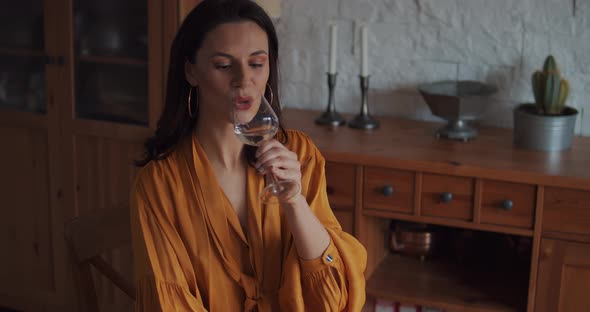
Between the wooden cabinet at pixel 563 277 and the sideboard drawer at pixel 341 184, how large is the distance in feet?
1.82

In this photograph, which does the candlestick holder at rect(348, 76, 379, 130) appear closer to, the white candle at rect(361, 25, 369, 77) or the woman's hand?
the white candle at rect(361, 25, 369, 77)

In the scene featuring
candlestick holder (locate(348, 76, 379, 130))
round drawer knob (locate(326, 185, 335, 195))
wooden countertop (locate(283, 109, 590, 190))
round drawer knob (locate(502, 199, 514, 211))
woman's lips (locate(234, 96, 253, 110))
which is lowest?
round drawer knob (locate(326, 185, 335, 195))

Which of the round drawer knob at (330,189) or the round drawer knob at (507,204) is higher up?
the round drawer knob at (507,204)

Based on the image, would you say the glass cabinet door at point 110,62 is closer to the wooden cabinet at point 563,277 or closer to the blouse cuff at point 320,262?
the blouse cuff at point 320,262

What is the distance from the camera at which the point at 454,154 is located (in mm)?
2383

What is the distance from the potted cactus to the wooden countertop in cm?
3

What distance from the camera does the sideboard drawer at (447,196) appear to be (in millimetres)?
2305

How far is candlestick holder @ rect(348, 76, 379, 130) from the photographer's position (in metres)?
2.67

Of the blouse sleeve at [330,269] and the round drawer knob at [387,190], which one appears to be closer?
the blouse sleeve at [330,269]

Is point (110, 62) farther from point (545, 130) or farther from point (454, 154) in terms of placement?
point (545, 130)

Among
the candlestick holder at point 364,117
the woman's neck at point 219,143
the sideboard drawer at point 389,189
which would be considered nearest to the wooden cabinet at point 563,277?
the sideboard drawer at point 389,189

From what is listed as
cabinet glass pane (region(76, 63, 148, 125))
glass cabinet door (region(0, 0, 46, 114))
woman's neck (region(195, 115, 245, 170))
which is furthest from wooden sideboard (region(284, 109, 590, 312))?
glass cabinet door (region(0, 0, 46, 114))

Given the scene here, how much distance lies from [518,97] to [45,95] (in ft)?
5.19

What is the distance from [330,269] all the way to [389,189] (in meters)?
0.72
